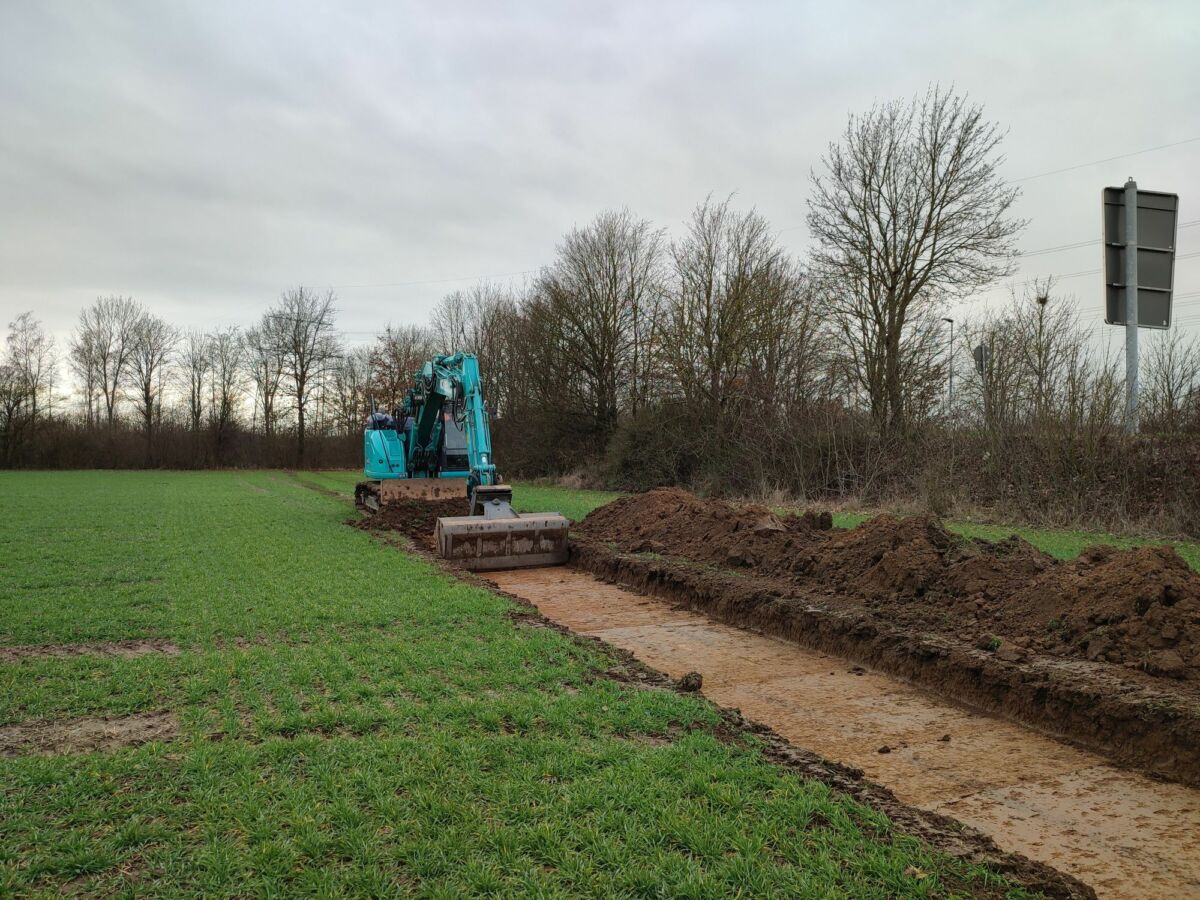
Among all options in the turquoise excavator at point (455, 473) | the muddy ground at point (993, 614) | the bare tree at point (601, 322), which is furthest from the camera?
the bare tree at point (601, 322)

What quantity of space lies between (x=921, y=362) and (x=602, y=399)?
15.0 meters

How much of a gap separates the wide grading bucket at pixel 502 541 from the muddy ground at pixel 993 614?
174cm

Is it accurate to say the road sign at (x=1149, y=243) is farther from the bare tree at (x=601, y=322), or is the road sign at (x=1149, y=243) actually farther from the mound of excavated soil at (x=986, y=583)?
the bare tree at (x=601, y=322)

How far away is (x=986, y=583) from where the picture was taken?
7.26m

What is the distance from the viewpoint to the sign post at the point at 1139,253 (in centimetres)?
1128

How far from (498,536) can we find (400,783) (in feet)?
26.7

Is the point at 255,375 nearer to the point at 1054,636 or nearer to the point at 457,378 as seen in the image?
the point at 457,378

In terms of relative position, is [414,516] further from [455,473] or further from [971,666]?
[971,666]

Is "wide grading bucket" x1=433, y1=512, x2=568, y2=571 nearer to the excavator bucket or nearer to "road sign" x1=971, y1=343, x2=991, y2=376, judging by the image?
the excavator bucket

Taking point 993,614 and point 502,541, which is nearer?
point 993,614

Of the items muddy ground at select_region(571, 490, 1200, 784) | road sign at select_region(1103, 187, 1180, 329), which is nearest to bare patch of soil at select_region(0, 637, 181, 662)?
muddy ground at select_region(571, 490, 1200, 784)

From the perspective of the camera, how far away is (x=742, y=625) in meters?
7.99

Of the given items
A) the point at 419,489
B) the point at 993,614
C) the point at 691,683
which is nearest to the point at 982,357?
the point at 993,614

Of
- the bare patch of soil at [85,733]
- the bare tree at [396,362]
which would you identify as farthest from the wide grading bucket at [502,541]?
the bare tree at [396,362]
